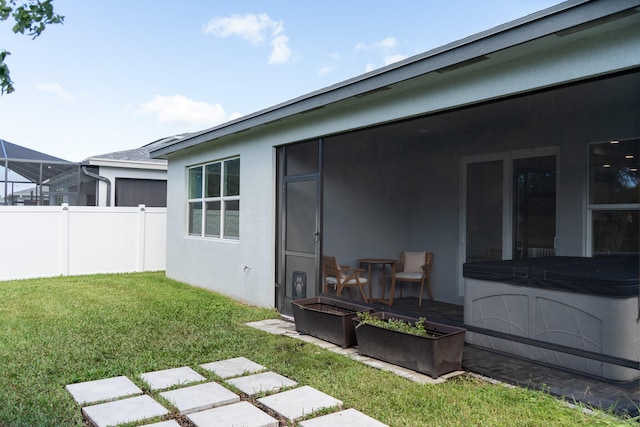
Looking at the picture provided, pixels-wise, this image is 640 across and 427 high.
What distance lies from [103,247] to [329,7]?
697 centimetres

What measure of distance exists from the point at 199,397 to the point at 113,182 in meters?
10.3

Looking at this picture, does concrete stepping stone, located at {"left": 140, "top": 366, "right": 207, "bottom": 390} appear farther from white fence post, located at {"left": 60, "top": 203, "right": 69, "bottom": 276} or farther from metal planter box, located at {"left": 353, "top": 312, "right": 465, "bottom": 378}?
white fence post, located at {"left": 60, "top": 203, "right": 69, "bottom": 276}

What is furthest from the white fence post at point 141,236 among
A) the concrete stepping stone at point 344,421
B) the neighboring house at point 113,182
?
the concrete stepping stone at point 344,421

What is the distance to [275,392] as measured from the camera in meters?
3.26

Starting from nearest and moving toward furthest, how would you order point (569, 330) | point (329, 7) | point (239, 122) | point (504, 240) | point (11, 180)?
point (569, 330)
point (504, 240)
point (239, 122)
point (329, 7)
point (11, 180)

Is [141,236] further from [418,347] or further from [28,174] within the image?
[418,347]

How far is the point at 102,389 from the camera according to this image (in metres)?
3.30

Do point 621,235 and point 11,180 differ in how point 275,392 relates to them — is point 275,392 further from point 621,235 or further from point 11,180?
point 11,180

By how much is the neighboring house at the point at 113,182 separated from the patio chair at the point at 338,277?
7982 mm

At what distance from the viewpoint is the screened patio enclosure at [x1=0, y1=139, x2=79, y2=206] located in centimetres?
1132

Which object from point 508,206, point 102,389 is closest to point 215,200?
point 508,206

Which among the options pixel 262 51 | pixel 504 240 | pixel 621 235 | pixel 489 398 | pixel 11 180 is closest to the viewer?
pixel 489 398

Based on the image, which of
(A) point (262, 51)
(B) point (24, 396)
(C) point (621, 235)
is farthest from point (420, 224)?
(A) point (262, 51)

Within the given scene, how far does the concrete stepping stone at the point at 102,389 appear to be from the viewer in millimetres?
3148
